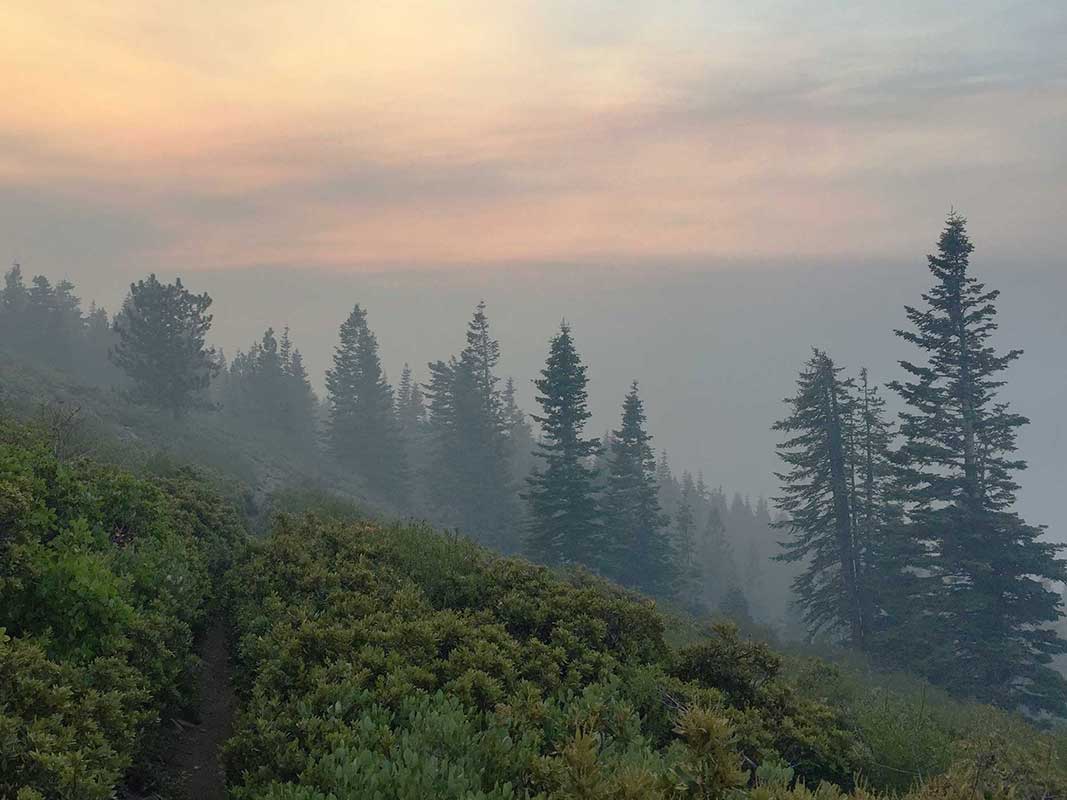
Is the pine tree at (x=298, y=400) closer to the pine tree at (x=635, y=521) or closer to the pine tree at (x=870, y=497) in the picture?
the pine tree at (x=635, y=521)

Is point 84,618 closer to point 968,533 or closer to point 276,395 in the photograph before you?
point 968,533

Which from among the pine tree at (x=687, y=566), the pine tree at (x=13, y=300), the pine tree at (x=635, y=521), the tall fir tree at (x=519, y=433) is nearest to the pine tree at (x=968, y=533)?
the pine tree at (x=635, y=521)

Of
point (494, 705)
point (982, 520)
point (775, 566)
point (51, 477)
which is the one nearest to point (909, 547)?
point (982, 520)

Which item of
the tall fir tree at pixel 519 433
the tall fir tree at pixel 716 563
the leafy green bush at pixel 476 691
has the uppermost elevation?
the leafy green bush at pixel 476 691

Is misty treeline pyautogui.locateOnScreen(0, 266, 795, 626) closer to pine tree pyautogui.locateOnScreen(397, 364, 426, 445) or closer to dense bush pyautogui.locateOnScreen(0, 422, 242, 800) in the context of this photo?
pine tree pyautogui.locateOnScreen(397, 364, 426, 445)

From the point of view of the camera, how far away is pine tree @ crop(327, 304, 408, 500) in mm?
57156

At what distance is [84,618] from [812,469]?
33735mm

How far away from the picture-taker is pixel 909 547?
28031 mm

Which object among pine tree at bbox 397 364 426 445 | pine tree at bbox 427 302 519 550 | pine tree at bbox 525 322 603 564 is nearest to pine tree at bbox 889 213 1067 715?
pine tree at bbox 525 322 603 564

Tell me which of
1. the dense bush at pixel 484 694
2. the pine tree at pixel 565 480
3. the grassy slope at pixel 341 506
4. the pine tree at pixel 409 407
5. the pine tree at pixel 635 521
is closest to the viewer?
the dense bush at pixel 484 694

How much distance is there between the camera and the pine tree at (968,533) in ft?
80.3

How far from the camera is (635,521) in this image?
44.7 meters

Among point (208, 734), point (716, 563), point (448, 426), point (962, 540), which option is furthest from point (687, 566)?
point (208, 734)

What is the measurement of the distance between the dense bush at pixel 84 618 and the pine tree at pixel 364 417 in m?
46.6
